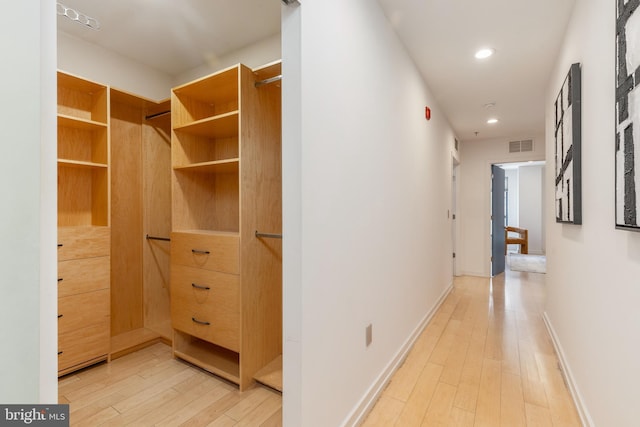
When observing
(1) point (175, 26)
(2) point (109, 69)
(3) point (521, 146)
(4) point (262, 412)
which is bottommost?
(4) point (262, 412)

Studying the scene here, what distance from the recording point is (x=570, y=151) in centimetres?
186

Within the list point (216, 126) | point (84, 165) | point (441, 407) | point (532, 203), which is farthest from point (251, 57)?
point (532, 203)

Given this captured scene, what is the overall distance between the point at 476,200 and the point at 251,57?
4.58 meters

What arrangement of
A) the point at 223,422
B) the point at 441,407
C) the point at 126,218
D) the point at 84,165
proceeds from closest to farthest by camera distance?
the point at 223,422 → the point at 441,407 → the point at 84,165 → the point at 126,218

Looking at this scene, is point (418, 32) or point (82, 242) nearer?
point (82, 242)

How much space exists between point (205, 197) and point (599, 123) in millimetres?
2612

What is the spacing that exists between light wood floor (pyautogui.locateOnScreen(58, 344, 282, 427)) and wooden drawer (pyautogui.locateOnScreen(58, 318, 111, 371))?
104 millimetres

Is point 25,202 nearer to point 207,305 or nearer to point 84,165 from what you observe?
point 207,305

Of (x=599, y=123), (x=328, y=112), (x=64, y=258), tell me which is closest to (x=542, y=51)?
(x=599, y=123)

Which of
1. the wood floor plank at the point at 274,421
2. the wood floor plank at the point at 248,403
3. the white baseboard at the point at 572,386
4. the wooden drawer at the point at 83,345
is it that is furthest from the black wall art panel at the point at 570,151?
the wooden drawer at the point at 83,345

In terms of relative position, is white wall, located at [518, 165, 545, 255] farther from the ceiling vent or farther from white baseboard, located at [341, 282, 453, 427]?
white baseboard, located at [341, 282, 453, 427]

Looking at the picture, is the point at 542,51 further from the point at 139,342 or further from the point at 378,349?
the point at 139,342

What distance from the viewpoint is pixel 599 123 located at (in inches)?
55.9

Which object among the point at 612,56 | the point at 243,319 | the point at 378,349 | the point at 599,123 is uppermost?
the point at 612,56
